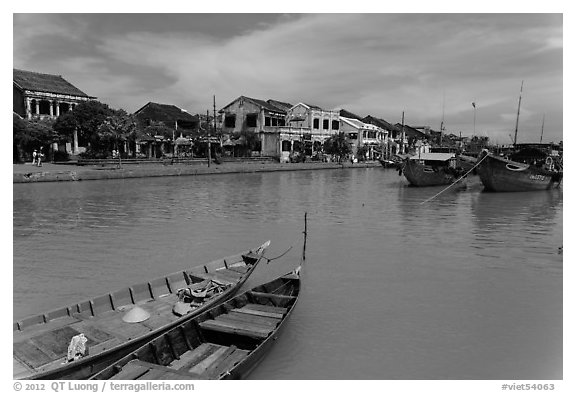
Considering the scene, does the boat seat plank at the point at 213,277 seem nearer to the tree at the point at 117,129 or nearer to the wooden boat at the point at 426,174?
the wooden boat at the point at 426,174

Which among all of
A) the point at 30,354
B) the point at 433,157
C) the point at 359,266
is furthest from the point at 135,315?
the point at 433,157

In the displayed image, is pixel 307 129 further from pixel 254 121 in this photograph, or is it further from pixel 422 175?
pixel 422 175

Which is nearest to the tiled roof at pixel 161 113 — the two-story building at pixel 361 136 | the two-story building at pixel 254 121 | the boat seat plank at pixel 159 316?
the two-story building at pixel 254 121

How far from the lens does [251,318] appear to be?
8266 millimetres

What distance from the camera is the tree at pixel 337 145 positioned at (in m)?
68.7

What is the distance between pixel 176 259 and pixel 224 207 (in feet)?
36.2

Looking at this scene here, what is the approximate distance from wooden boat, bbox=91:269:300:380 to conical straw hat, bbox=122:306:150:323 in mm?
889

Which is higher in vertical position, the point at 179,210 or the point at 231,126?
the point at 231,126

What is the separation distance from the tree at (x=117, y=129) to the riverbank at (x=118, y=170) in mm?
3225

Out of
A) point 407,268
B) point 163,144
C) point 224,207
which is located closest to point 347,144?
point 163,144
